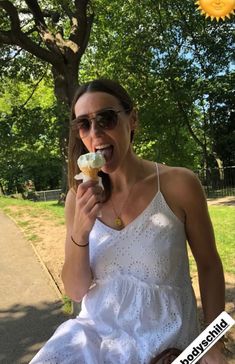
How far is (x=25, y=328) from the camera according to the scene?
555 centimetres

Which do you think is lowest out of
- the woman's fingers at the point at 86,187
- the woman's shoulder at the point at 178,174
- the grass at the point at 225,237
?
the grass at the point at 225,237

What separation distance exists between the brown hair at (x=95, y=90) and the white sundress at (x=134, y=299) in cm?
30

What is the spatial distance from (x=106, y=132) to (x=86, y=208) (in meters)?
0.39

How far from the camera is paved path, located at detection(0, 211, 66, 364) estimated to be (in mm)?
5082

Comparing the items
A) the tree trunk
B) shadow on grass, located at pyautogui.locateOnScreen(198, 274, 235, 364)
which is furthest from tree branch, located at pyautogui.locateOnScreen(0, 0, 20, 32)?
shadow on grass, located at pyautogui.locateOnScreen(198, 274, 235, 364)

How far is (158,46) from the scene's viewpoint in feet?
73.8

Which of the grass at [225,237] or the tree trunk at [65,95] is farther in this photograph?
the grass at [225,237]

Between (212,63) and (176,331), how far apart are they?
77.0ft

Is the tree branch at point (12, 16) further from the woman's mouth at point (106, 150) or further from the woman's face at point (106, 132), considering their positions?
the woman's mouth at point (106, 150)

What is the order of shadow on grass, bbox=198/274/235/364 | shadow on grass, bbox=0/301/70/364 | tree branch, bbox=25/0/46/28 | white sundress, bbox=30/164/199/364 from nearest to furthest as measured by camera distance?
white sundress, bbox=30/164/199/364 < shadow on grass, bbox=198/274/235/364 < shadow on grass, bbox=0/301/70/364 < tree branch, bbox=25/0/46/28

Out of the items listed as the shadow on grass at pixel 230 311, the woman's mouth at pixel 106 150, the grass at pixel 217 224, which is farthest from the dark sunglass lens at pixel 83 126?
the grass at pixel 217 224

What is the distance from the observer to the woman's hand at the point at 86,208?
1.97m

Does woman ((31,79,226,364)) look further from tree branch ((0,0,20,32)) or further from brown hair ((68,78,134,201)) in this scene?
tree branch ((0,0,20,32))

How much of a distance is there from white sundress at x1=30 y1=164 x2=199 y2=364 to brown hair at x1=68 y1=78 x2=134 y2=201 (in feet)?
0.97
